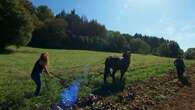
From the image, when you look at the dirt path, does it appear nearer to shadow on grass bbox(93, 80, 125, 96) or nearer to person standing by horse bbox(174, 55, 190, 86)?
person standing by horse bbox(174, 55, 190, 86)

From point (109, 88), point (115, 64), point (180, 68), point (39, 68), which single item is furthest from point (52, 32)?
point (39, 68)

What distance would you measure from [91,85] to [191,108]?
20.5ft

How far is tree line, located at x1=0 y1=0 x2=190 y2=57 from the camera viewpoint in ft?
197

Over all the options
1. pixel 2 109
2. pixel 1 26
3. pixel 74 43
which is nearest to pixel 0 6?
pixel 1 26

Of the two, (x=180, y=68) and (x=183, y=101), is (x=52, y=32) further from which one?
(x=183, y=101)

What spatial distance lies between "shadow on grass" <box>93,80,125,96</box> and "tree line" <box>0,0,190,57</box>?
9.30 feet

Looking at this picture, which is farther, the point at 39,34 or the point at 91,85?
the point at 39,34

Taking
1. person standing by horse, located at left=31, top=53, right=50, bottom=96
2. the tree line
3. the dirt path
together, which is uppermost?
the tree line

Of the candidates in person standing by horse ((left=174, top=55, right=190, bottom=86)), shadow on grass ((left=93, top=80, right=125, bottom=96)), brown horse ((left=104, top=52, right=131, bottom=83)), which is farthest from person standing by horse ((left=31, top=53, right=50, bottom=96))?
person standing by horse ((left=174, top=55, right=190, bottom=86))

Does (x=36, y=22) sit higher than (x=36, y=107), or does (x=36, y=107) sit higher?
(x=36, y=22)

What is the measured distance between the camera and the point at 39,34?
280 feet

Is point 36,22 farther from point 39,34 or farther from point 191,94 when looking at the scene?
point 191,94

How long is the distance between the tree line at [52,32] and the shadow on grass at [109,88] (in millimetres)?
2834

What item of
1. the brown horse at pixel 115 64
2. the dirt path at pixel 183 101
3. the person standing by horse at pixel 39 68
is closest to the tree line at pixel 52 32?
the brown horse at pixel 115 64
